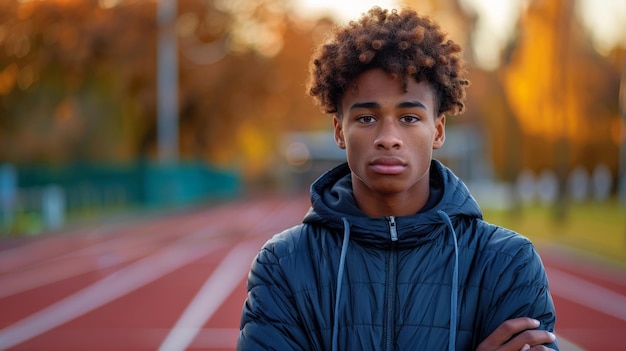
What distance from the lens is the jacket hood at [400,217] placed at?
94.2 inches

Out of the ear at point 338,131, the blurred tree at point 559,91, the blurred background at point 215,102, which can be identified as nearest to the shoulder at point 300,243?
the ear at point 338,131

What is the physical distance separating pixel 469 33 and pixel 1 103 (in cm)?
1614

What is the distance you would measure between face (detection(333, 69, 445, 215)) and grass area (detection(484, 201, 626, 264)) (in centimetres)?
1367

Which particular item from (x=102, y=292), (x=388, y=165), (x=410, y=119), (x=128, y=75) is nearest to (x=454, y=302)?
(x=388, y=165)

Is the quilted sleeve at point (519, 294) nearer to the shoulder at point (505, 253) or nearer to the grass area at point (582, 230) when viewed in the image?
the shoulder at point (505, 253)

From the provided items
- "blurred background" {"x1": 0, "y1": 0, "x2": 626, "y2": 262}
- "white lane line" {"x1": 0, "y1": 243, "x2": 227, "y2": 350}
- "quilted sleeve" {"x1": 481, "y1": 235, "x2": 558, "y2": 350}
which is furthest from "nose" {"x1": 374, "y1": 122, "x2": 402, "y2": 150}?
"blurred background" {"x1": 0, "y1": 0, "x2": 626, "y2": 262}

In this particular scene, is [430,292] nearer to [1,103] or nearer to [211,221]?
[211,221]

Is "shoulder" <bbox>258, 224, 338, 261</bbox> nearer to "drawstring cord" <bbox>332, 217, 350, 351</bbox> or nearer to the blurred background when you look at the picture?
"drawstring cord" <bbox>332, 217, 350, 351</bbox>

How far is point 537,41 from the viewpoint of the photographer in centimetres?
3014

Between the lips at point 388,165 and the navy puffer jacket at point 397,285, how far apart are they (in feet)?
0.41

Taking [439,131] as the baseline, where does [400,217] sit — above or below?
below

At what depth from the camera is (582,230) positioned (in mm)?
22641

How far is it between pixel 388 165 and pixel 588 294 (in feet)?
33.9

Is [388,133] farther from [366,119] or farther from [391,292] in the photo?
[391,292]
